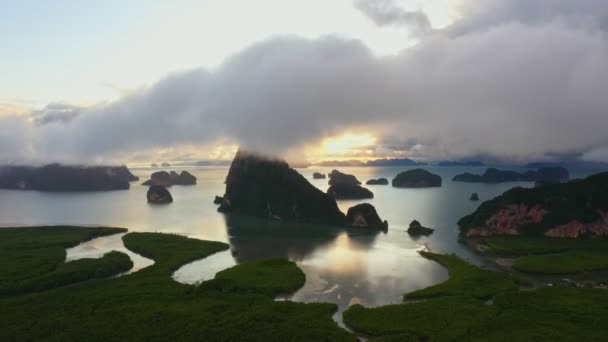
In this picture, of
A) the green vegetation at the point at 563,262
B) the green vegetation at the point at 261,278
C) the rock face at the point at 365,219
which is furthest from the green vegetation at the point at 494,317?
the rock face at the point at 365,219

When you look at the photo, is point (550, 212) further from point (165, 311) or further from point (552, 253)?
point (165, 311)

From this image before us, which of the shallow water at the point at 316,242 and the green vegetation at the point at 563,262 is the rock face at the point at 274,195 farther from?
the green vegetation at the point at 563,262

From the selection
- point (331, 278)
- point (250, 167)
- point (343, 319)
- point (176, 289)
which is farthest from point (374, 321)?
point (250, 167)

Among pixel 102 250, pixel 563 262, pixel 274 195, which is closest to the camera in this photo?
pixel 563 262

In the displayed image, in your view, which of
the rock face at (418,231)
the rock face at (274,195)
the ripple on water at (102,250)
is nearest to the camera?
the ripple on water at (102,250)

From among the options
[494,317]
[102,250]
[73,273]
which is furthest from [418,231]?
[73,273]

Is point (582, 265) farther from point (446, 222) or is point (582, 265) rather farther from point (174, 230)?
point (174, 230)
